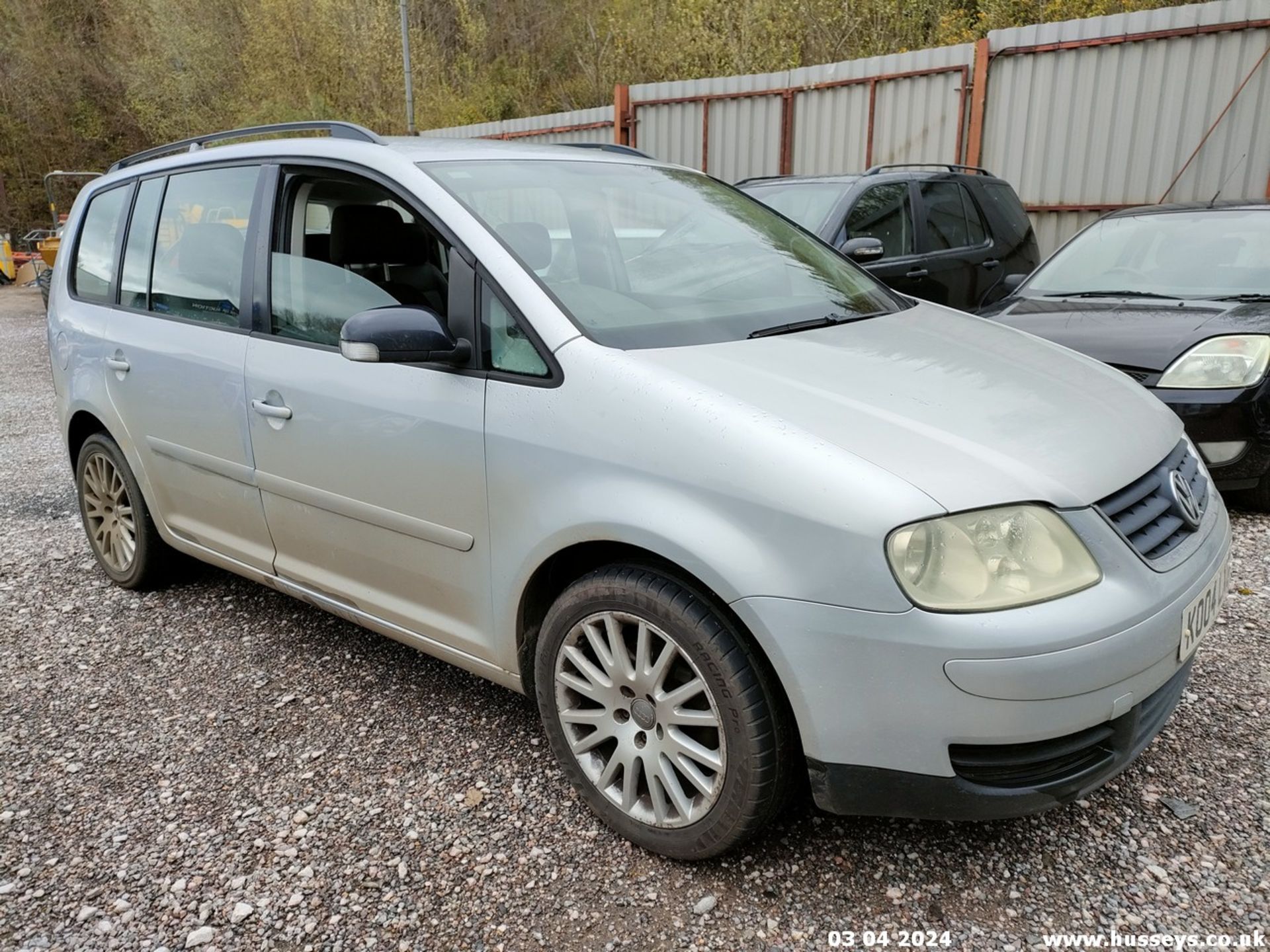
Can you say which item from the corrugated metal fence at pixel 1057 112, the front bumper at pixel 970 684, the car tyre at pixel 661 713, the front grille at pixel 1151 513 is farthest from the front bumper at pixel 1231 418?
the corrugated metal fence at pixel 1057 112

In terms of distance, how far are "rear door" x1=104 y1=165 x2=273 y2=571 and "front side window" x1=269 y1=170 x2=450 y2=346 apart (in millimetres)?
185

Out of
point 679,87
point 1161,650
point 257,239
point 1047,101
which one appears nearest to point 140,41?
point 679,87

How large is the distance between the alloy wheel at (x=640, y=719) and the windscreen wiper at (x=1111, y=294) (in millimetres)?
3854

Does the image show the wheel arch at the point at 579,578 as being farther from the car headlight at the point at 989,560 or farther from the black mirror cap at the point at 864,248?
the black mirror cap at the point at 864,248

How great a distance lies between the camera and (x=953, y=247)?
274 inches

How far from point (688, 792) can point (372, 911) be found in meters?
0.75

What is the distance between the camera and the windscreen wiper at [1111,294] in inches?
186

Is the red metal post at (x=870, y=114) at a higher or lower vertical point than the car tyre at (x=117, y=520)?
higher

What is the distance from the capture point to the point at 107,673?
130 inches

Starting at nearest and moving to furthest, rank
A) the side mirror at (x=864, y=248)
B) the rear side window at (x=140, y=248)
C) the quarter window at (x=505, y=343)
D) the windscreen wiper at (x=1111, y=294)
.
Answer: the quarter window at (x=505, y=343) < the rear side window at (x=140, y=248) < the windscreen wiper at (x=1111, y=294) < the side mirror at (x=864, y=248)

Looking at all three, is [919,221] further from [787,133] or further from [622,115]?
[622,115]

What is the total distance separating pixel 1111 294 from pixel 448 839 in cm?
432

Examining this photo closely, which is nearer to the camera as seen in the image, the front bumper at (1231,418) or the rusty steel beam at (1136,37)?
the front bumper at (1231,418)

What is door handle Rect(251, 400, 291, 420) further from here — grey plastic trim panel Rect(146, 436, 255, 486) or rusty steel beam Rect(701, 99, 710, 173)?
rusty steel beam Rect(701, 99, 710, 173)
